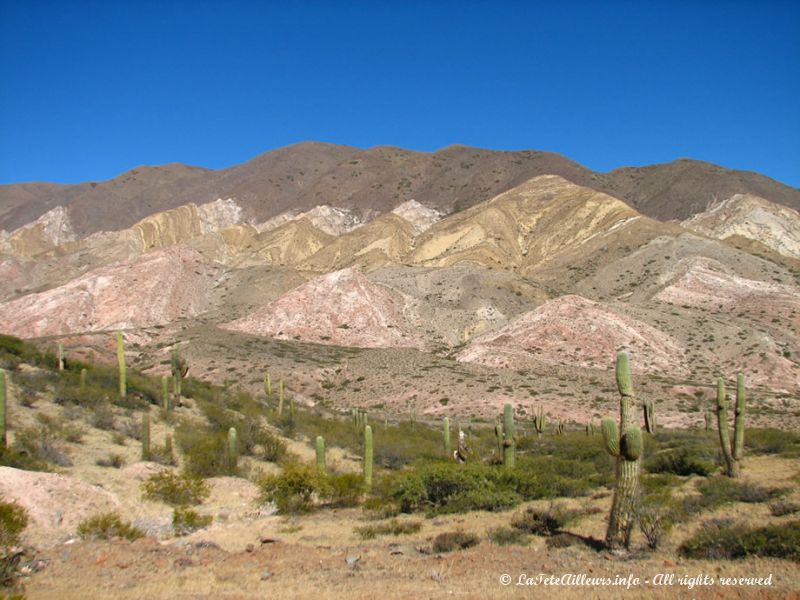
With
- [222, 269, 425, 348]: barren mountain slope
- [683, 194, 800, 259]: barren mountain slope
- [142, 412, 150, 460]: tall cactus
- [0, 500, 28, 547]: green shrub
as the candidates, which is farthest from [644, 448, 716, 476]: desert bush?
[683, 194, 800, 259]: barren mountain slope

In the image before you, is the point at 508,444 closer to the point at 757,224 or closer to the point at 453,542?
the point at 453,542

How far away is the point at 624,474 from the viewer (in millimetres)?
9586

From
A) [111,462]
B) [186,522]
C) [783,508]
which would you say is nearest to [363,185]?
[111,462]

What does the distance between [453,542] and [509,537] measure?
967 millimetres

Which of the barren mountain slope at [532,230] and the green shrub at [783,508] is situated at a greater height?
the barren mountain slope at [532,230]

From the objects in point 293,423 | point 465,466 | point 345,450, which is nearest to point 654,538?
point 465,466

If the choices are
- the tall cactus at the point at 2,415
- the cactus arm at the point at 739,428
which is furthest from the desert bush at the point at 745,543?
the tall cactus at the point at 2,415

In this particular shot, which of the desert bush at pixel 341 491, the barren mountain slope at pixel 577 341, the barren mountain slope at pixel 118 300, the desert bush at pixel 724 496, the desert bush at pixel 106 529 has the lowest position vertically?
the desert bush at pixel 341 491

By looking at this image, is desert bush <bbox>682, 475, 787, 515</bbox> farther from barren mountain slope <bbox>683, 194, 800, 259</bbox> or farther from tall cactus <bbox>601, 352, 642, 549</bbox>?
barren mountain slope <bbox>683, 194, 800, 259</bbox>

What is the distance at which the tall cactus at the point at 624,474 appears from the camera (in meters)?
9.37

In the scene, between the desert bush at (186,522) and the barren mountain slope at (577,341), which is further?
the barren mountain slope at (577,341)

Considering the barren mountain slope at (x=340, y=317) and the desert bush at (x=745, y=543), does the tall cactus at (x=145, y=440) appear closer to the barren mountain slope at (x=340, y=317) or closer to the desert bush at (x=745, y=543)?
the desert bush at (x=745, y=543)

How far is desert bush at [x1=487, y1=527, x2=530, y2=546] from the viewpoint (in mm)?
10258

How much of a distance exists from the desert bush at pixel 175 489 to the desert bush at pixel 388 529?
4.30 m
